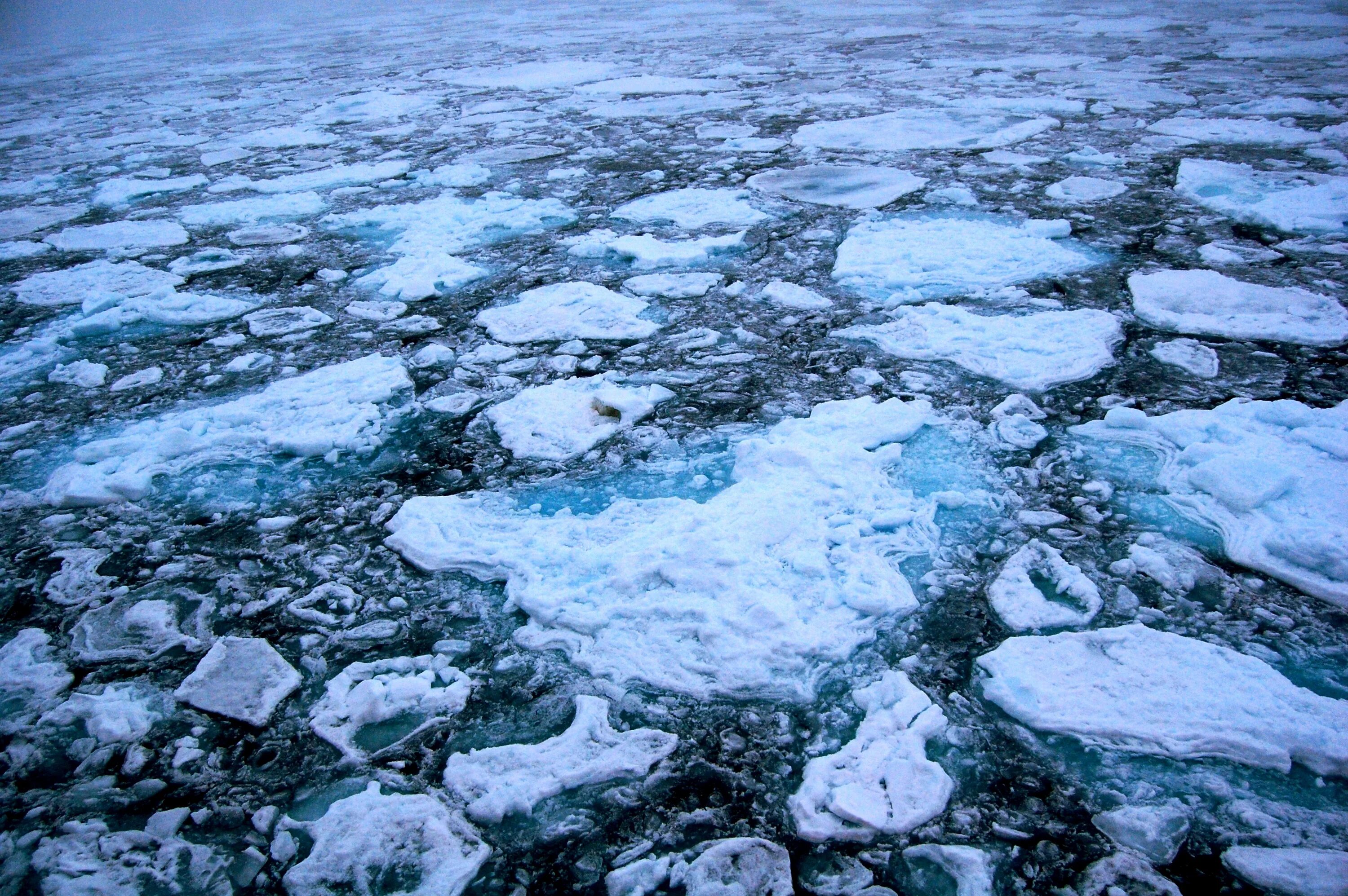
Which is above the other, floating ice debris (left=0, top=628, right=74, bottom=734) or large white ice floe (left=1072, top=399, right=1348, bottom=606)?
large white ice floe (left=1072, top=399, right=1348, bottom=606)

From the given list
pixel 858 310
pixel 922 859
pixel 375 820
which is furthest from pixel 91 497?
pixel 858 310

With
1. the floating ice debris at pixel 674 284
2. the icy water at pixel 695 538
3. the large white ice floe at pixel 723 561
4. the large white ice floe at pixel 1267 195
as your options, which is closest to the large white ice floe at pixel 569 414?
the icy water at pixel 695 538

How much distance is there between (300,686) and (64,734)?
32 centimetres

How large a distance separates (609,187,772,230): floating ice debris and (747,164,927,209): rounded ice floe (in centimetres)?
19

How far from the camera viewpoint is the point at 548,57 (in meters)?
7.19

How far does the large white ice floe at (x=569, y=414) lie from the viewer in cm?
163

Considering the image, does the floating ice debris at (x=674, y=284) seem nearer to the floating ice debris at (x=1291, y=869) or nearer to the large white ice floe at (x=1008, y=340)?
the large white ice floe at (x=1008, y=340)

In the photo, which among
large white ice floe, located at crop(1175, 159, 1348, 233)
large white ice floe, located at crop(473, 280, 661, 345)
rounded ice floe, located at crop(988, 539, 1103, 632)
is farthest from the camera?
large white ice floe, located at crop(1175, 159, 1348, 233)

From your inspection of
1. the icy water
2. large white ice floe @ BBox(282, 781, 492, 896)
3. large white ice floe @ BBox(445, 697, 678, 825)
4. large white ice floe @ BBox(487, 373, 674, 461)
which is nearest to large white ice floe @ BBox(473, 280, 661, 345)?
the icy water

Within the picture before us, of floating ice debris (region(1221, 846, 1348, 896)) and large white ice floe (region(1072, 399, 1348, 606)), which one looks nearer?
floating ice debris (region(1221, 846, 1348, 896))

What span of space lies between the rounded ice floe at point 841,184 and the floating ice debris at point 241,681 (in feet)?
8.15

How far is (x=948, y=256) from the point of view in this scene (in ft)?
7.80

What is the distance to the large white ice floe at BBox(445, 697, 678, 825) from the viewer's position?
3.09 ft

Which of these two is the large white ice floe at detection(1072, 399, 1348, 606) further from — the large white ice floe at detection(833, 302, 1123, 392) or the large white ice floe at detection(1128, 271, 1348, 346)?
the large white ice floe at detection(1128, 271, 1348, 346)
